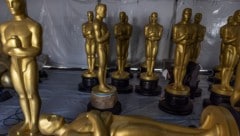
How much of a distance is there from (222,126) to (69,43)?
343cm

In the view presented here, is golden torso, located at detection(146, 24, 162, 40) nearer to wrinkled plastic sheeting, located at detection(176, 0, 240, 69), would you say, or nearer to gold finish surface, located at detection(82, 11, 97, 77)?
gold finish surface, located at detection(82, 11, 97, 77)

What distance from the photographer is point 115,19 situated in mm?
3814

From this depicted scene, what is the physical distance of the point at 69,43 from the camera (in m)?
3.89

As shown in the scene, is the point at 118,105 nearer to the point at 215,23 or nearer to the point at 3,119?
the point at 3,119

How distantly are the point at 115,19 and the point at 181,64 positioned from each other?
1777mm

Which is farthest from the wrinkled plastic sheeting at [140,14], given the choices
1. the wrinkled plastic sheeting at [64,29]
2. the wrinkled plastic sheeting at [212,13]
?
the wrinkled plastic sheeting at [64,29]

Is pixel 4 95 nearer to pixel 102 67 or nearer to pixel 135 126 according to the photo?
pixel 102 67

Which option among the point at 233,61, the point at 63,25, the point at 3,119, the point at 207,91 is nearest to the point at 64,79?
→ the point at 63,25

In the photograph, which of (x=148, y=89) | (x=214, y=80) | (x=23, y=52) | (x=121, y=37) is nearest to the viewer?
(x=23, y=52)

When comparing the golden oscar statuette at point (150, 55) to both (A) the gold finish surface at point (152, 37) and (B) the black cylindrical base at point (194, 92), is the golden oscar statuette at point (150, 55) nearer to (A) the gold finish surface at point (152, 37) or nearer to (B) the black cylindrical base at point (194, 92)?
(A) the gold finish surface at point (152, 37)

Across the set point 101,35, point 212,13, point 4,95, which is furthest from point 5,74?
point 212,13

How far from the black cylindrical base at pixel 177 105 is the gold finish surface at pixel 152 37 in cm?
48

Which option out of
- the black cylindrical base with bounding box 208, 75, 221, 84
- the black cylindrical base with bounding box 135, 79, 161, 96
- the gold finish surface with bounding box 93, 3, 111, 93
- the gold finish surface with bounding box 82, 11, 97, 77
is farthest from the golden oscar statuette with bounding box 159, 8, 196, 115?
the gold finish surface with bounding box 82, 11, 97, 77

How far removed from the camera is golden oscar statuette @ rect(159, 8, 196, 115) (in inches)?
90.3
